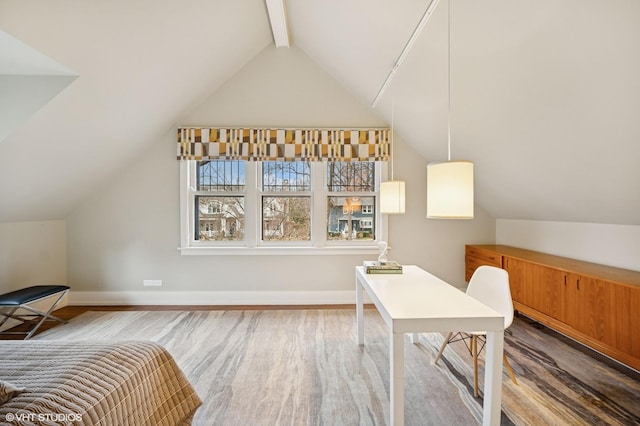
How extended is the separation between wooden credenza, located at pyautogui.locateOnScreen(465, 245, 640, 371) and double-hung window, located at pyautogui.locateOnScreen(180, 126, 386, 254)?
66.4 inches

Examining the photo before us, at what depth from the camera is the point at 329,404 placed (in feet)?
6.47

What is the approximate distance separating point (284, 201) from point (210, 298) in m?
1.66

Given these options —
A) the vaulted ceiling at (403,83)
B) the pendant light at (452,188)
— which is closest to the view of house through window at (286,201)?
the vaulted ceiling at (403,83)

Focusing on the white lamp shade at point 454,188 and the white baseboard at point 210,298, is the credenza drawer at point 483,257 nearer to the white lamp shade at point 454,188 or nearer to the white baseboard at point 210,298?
the white baseboard at point 210,298

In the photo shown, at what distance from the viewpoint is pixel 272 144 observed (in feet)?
12.8

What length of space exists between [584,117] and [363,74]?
6.96ft

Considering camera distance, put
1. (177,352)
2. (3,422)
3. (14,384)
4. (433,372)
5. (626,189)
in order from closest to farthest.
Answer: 1. (3,422)
2. (14,384)
3. (626,189)
4. (433,372)
5. (177,352)

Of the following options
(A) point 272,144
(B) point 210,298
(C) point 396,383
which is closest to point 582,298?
(C) point 396,383

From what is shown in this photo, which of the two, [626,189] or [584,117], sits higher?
[584,117]

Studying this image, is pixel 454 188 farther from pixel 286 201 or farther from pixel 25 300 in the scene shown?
pixel 25 300

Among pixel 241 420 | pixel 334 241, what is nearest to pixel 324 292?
pixel 334 241

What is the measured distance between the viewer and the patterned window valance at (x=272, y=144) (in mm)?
3891

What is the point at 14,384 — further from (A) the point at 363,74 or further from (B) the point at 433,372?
(A) the point at 363,74

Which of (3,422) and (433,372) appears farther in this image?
(433,372)
